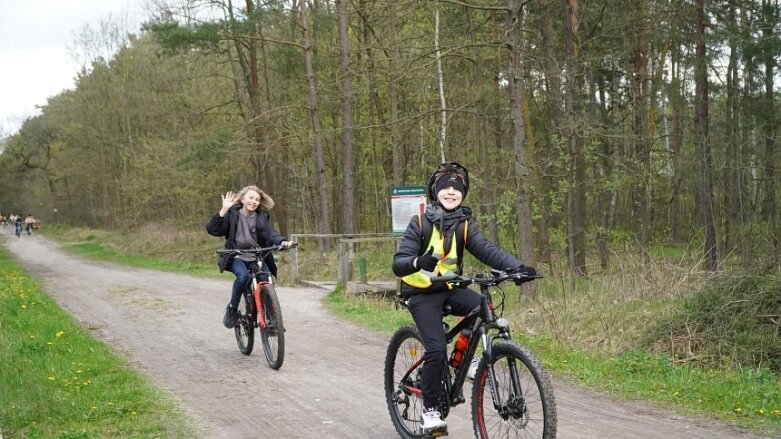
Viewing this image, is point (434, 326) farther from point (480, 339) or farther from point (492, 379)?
point (492, 379)

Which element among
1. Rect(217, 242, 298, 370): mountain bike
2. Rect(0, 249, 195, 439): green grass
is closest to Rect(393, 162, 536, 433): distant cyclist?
Rect(0, 249, 195, 439): green grass

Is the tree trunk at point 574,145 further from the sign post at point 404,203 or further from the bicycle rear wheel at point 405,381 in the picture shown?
the bicycle rear wheel at point 405,381

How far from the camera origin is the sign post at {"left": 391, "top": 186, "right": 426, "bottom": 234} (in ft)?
50.3

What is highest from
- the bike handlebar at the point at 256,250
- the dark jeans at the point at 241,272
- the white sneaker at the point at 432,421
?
the bike handlebar at the point at 256,250

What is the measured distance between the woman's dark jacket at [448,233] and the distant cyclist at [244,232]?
4.06m

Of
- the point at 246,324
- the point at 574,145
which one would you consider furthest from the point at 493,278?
the point at 574,145

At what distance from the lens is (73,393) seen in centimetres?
714

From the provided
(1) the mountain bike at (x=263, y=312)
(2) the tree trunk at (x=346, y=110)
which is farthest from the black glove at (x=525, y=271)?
(2) the tree trunk at (x=346, y=110)

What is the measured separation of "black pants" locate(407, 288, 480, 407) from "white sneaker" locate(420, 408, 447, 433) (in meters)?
0.05

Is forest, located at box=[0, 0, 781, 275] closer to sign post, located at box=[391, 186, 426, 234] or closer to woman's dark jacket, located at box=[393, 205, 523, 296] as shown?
sign post, located at box=[391, 186, 426, 234]

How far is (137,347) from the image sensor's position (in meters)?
10.0

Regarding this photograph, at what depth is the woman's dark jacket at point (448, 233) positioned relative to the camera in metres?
4.80

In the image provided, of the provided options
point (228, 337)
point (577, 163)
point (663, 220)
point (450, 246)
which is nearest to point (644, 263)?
point (228, 337)

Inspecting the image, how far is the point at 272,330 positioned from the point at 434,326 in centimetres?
380
